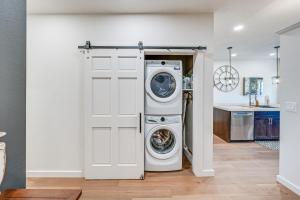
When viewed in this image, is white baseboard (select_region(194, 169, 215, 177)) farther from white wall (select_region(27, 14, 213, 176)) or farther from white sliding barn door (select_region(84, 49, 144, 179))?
white wall (select_region(27, 14, 213, 176))

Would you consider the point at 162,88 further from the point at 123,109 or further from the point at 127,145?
the point at 127,145

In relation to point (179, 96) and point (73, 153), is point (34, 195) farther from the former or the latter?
point (179, 96)

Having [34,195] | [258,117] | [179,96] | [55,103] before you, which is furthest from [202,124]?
[258,117]

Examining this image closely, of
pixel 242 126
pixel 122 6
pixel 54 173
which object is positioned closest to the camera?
pixel 122 6

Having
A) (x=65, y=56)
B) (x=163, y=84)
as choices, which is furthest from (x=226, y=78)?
(x=65, y=56)

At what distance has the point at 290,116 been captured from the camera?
3096mm

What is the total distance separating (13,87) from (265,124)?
5.92 meters

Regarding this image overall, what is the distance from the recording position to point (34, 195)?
1306 millimetres

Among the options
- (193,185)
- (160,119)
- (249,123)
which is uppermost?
(160,119)

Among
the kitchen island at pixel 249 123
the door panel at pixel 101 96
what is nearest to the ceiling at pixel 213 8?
the door panel at pixel 101 96

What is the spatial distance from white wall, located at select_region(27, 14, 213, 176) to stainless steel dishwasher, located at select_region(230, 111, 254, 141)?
295 cm

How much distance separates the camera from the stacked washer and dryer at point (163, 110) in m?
3.65

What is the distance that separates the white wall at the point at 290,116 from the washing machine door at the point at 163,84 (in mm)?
1498

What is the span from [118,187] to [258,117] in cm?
432
